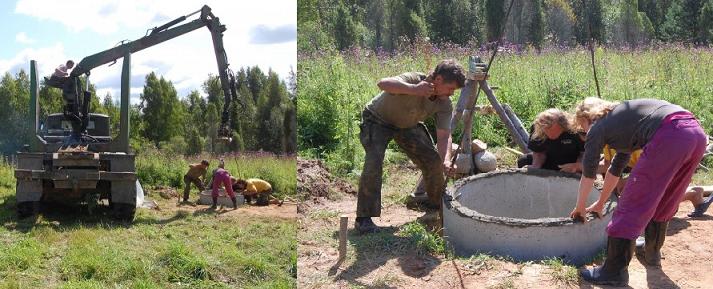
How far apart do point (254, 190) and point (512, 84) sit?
15.4ft

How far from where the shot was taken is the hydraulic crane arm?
10.1 m

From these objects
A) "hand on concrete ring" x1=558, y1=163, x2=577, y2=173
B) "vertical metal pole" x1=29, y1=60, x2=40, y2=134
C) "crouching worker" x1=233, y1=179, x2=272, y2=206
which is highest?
"vertical metal pole" x1=29, y1=60, x2=40, y2=134

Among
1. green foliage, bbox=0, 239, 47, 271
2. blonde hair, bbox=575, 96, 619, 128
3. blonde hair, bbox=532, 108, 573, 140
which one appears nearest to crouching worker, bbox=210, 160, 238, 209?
green foliage, bbox=0, 239, 47, 271

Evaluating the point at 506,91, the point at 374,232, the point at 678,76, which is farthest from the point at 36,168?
the point at 678,76

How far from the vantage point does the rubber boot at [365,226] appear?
4.97m

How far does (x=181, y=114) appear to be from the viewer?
70.2ft

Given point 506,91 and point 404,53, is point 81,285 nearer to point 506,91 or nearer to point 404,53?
point 506,91

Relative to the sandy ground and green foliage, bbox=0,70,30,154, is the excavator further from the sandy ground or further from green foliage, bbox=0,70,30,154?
green foliage, bbox=0,70,30,154

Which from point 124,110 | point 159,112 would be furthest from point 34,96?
point 159,112

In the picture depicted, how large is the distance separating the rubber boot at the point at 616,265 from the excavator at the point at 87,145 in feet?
21.7

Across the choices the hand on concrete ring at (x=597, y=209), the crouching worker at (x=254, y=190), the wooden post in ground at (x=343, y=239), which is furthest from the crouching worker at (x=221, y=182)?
the hand on concrete ring at (x=597, y=209)

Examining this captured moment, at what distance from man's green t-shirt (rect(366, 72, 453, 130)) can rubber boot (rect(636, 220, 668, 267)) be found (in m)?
1.62

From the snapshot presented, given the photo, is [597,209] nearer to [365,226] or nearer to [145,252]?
[365,226]

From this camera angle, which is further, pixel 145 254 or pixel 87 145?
pixel 87 145
